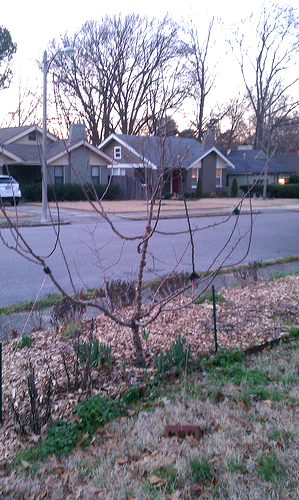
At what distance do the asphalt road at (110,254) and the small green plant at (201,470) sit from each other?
223cm

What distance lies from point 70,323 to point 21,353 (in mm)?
835

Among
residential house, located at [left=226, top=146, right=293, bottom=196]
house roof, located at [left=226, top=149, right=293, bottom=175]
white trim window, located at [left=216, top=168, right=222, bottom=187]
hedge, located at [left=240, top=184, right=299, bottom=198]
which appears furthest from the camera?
house roof, located at [left=226, top=149, right=293, bottom=175]

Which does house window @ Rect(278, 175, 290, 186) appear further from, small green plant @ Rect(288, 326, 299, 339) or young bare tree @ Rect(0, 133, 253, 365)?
small green plant @ Rect(288, 326, 299, 339)

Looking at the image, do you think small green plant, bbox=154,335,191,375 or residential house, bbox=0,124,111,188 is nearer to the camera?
small green plant, bbox=154,335,191,375

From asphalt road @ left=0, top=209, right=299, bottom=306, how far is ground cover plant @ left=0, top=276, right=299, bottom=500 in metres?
0.97

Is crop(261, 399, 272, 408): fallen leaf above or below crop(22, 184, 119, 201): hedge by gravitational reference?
below

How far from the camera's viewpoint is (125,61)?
44.0m

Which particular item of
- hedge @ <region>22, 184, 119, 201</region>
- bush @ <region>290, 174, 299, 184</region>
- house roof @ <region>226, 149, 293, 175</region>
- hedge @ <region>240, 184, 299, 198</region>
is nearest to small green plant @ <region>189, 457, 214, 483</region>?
hedge @ <region>22, 184, 119, 201</region>

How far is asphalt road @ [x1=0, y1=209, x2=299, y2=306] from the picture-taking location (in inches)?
327

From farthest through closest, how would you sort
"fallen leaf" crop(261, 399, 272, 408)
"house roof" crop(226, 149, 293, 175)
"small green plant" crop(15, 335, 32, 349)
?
"house roof" crop(226, 149, 293, 175) < "small green plant" crop(15, 335, 32, 349) < "fallen leaf" crop(261, 399, 272, 408)

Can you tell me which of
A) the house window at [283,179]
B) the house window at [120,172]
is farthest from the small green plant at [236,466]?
the house window at [283,179]

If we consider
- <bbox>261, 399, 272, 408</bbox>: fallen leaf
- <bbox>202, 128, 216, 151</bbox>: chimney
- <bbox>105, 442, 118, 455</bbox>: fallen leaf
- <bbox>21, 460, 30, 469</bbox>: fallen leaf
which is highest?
<bbox>202, 128, 216, 151</bbox>: chimney

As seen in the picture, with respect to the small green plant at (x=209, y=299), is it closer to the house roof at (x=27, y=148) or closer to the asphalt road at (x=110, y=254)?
the asphalt road at (x=110, y=254)

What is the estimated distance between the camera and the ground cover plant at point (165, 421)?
2.96 m
